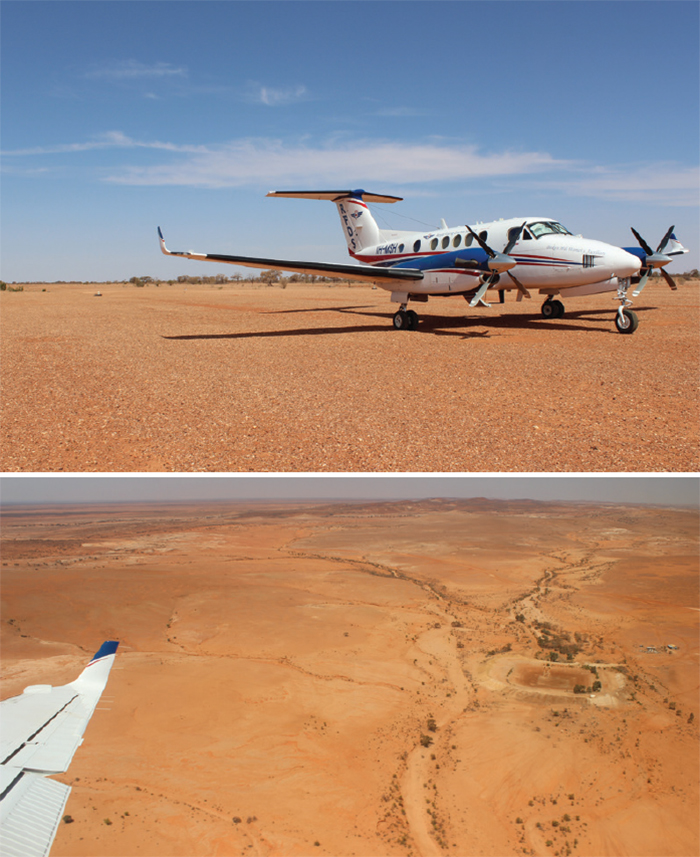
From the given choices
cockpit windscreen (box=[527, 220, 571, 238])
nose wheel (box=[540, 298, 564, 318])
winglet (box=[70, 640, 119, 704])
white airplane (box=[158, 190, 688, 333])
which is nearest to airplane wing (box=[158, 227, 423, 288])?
white airplane (box=[158, 190, 688, 333])

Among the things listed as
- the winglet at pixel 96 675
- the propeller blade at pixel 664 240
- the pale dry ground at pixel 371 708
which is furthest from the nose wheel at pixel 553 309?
the winglet at pixel 96 675

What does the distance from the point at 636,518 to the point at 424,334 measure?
5614 cm

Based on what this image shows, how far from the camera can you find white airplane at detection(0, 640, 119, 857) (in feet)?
16.8

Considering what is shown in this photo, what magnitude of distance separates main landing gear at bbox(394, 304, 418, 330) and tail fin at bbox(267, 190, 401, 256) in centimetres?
642

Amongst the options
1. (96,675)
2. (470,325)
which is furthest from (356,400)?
(470,325)

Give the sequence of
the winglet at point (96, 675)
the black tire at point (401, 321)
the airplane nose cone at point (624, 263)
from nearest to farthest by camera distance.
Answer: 1. the winglet at point (96, 675)
2. the airplane nose cone at point (624, 263)
3. the black tire at point (401, 321)

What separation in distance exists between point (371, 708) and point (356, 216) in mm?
23093

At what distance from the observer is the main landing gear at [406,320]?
21.8 meters

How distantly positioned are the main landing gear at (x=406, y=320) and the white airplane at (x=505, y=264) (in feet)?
0.14

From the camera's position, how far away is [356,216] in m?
27.1

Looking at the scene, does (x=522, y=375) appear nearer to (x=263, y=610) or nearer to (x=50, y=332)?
(x=263, y=610)

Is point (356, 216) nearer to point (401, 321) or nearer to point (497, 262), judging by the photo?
point (401, 321)

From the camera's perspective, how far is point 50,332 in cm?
2127

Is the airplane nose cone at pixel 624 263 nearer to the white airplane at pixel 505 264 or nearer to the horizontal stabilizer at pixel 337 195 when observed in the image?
the white airplane at pixel 505 264
